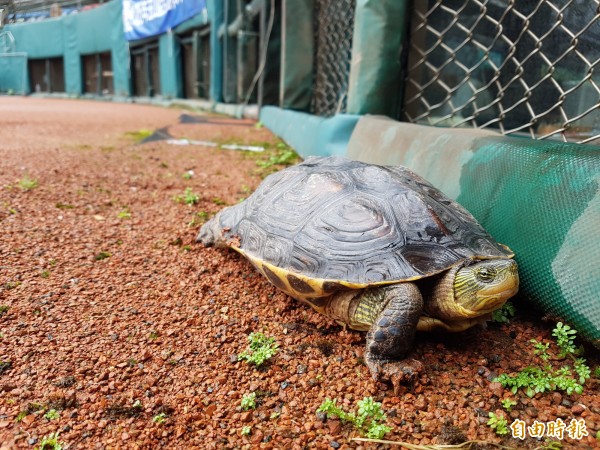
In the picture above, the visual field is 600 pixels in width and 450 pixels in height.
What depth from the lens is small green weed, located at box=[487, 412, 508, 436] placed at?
134cm

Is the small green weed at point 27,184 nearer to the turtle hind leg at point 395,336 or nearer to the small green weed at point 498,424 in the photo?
the turtle hind leg at point 395,336

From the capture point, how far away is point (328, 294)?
71.2 inches

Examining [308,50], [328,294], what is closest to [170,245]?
[328,294]

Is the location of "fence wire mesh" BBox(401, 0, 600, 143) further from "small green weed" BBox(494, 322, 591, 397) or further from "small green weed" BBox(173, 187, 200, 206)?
"small green weed" BBox(173, 187, 200, 206)

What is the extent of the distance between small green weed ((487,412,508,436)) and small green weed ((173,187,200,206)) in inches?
102

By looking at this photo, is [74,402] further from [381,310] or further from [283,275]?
[381,310]

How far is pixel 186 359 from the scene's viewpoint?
169cm

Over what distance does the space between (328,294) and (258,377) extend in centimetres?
43

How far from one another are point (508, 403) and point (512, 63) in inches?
118

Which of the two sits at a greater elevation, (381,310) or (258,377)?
(381,310)

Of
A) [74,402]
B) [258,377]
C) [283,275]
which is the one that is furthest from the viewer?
[283,275]

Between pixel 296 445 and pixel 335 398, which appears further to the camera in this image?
pixel 335 398

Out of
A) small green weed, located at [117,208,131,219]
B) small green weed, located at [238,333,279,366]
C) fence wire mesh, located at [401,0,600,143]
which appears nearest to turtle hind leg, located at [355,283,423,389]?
small green weed, located at [238,333,279,366]

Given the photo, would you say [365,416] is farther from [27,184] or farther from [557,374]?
[27,184]
